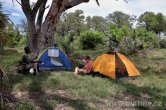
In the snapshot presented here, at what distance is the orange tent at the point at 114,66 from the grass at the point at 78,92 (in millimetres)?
442

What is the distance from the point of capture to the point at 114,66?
1136 cm

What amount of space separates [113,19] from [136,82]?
58818 mm

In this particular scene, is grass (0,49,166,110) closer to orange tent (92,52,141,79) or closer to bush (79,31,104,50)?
orange tent (92,52,141,79)

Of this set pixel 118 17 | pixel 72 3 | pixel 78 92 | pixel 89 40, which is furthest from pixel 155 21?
pixel 78 92

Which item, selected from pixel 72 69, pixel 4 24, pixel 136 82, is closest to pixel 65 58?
pixel 72 69

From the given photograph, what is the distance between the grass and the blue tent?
142cm

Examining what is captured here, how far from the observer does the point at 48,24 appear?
44.5 ft

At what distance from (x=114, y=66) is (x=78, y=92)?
3247mm

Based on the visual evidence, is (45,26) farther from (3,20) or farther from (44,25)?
(3,20)

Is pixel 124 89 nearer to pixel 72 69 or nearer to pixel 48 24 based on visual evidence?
pixel 72 69

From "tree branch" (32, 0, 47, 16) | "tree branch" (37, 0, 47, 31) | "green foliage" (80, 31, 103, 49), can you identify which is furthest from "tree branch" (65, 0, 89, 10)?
"green foliage" (80, 31, 103, 49)

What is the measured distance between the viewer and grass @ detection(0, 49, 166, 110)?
7.33 meters

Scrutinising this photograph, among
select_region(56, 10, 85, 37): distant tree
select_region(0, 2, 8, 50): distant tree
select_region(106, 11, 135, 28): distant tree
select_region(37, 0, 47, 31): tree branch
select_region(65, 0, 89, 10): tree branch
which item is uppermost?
select_region(106, 11, 135, 28): distant tree

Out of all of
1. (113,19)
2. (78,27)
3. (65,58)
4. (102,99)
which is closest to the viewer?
(102,99)
